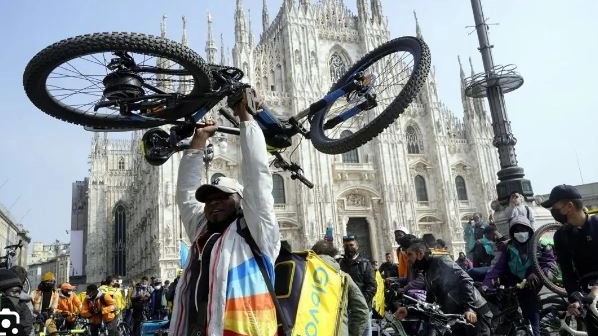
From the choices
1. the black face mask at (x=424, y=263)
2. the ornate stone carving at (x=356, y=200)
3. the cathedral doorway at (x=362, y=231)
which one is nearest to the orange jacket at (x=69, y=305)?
the black face mask at (x=424, y=263)

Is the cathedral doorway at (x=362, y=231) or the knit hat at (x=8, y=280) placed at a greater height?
the cathedral doorway at (x=362, y=231)

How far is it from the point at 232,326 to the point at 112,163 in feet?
165

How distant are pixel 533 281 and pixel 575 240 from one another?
1.99 meters

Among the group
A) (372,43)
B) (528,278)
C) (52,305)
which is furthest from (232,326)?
(372,43)

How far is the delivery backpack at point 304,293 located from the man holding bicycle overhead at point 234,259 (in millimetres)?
62

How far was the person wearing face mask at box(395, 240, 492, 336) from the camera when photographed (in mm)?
4441

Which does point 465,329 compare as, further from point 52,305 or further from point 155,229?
point 155,229

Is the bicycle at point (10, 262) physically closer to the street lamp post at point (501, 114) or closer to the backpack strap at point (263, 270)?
the backpack strap at point (263, 270)

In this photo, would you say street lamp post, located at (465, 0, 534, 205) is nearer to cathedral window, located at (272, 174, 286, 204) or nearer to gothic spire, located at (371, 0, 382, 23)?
cathedral window, located at (272, 174, 286, 204)

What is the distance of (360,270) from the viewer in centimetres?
584

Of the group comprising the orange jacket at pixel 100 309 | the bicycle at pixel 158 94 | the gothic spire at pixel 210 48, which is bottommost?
the orange jacket at pixel 100 309

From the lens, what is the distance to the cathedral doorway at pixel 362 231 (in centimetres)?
2909

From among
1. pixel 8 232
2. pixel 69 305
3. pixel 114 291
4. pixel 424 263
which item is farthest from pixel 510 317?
pixel 8 232

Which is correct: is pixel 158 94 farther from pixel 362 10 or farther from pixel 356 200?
pixel 362 10
